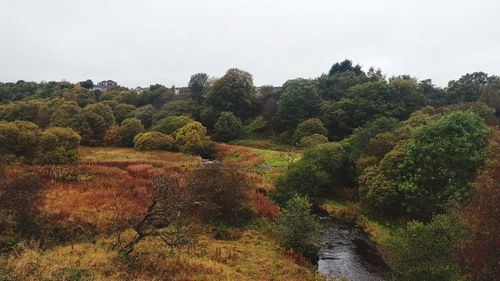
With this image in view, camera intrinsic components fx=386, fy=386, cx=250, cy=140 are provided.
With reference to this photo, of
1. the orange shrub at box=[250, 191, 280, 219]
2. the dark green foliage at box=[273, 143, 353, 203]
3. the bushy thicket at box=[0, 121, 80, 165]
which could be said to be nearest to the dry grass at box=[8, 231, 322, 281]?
the orange shrub at box=[250, 191, 280, 219]

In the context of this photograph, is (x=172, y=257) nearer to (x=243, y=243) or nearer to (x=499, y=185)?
(x=243, y=243)

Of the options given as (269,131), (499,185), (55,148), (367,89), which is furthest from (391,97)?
(55,148)

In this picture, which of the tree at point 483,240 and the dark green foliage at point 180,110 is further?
the dark green foliage at point 180,110

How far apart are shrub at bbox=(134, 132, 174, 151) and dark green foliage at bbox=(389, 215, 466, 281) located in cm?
4127

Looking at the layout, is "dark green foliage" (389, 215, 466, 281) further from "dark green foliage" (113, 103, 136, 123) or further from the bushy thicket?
"dark green foliage" (113, 103, 136, 123)

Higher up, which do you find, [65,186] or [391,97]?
[391,97]

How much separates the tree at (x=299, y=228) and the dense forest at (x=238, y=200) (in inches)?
3.1

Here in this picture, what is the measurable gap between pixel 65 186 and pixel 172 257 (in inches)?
Result: 607

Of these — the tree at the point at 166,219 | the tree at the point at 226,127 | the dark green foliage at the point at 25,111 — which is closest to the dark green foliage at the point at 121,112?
the dark green foliage at the point at 25,111

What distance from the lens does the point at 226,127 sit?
6569cm

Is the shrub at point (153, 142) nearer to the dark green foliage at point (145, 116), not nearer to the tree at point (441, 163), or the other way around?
the dark green foliage at point (145, 116)

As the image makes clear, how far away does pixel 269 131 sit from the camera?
233 ft

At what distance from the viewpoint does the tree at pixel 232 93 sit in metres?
72.8

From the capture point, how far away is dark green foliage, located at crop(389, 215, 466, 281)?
17438 millimetres
